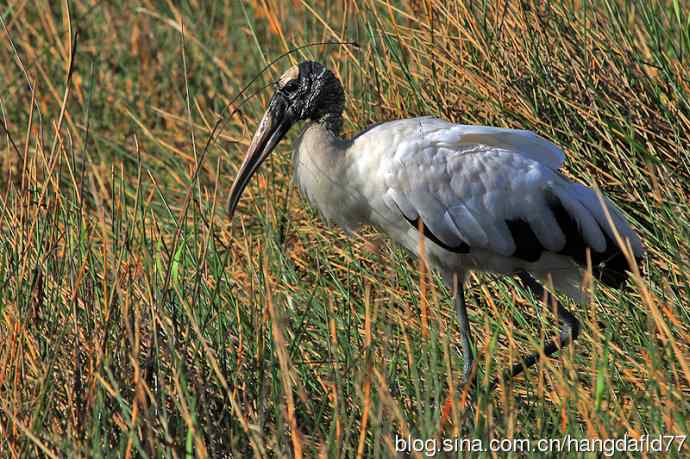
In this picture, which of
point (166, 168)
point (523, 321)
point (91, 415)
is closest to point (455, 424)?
point (91, 415)

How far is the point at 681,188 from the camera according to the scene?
3.40 metres

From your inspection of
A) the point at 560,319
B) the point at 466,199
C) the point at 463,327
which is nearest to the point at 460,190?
the point at 466,199

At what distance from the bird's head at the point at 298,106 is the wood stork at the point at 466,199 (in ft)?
0.35

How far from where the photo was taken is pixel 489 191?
316 centimetres

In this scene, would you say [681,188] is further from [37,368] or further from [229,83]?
[229,83]

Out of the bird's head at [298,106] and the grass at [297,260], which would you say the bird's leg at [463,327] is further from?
the bird's head at [298,106]

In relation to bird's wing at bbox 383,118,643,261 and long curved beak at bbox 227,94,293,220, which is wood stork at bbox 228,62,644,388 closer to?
bird's wing at bbox 383,118,643,261

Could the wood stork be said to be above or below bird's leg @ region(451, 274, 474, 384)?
above

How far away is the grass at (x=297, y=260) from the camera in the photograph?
7.64 ft

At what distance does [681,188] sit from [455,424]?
154 cm

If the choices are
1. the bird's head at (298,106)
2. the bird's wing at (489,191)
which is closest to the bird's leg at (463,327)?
the bird's wing at (489,191)

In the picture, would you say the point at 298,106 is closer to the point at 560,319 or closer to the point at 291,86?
the point at 291,86

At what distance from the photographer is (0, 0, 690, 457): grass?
2.33 metres

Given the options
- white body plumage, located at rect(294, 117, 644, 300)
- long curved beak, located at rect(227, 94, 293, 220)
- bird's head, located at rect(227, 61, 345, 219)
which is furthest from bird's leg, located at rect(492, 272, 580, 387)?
long curved beak, located at rect(227, 94, 293, 220)
